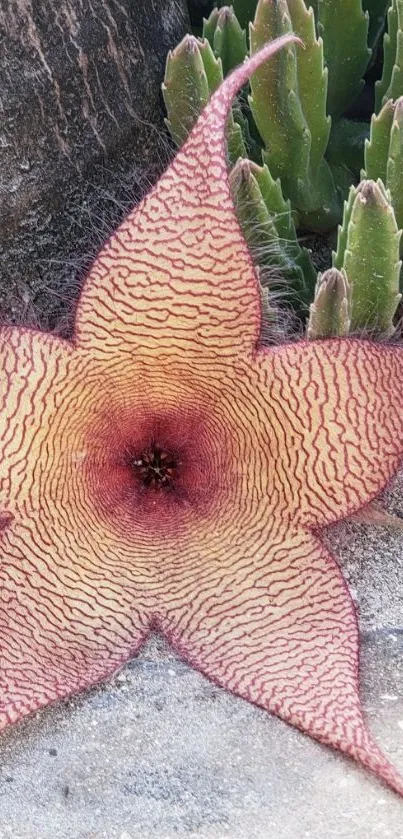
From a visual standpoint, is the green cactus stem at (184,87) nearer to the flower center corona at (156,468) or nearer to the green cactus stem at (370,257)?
the green cactus stem at (370,257)

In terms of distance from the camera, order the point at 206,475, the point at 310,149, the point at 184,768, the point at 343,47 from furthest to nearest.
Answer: the point at 343,47 → the point at 310,149 → the point at 206,475 → the point at 184,768

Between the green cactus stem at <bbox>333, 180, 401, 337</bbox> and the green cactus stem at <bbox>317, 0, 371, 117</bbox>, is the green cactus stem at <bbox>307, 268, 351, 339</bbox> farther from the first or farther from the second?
the green cactus stem at <bbox>317, 0, 371, 117</bbox>

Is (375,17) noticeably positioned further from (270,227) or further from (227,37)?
(270,227)

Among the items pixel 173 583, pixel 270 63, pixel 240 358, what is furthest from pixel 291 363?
pixel 270 63

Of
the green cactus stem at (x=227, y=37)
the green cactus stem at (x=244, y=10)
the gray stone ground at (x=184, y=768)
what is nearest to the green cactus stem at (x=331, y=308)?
the gray stone ground at (x=184, y=768)

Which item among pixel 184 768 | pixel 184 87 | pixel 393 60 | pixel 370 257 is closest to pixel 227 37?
pixel 184 87

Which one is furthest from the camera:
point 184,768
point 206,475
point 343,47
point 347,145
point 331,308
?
point 347,145
